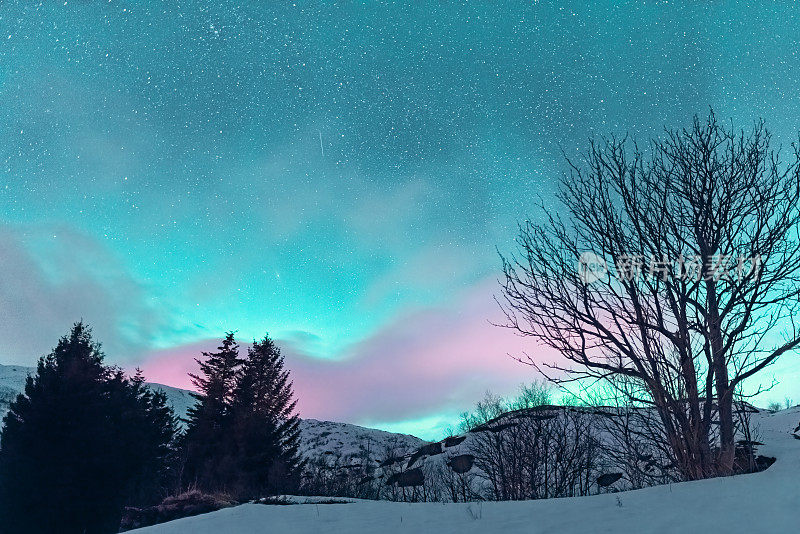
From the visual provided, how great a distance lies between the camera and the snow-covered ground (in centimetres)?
381

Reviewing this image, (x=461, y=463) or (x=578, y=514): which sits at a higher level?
(x=461, y=463)

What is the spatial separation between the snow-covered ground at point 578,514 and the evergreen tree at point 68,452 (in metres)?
19.3

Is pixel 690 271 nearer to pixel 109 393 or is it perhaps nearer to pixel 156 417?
pixel 109 393

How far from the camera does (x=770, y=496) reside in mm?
4285

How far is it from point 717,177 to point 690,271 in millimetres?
1989

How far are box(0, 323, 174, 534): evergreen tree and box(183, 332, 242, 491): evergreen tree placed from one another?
3.94 m

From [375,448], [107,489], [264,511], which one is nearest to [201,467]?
[107,489]

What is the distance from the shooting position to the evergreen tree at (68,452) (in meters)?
19.9

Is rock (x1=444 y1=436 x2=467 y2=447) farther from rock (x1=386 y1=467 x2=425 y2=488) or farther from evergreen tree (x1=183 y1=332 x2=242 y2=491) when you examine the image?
evergreen tree (x1=183 y1=332 x2=242 y2=491)

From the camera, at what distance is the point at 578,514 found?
455 centimetres

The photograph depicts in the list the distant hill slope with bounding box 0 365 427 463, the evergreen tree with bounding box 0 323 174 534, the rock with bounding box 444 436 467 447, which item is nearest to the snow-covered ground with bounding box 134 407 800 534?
the rock with bounding box 444 436 467 447

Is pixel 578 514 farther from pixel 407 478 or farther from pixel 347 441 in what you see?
pixel 347 441

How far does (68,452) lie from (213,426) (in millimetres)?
10762

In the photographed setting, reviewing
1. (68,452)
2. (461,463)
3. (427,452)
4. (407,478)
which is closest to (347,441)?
(427,452)
